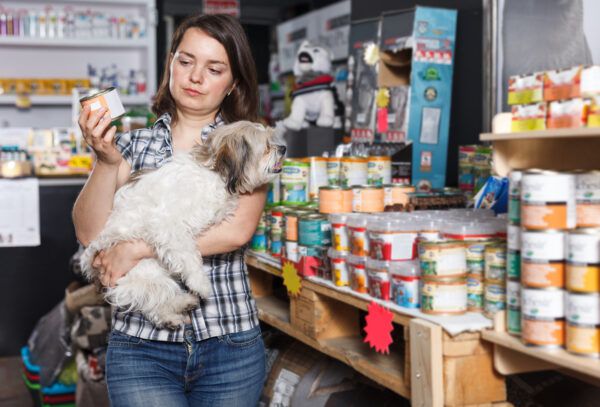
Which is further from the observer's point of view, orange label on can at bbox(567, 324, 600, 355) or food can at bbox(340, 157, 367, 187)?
food can at bbox(340, 157, 367, 187)

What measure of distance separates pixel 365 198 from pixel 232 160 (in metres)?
0.73

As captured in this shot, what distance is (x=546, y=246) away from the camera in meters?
1.78

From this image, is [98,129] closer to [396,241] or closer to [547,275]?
[396,241]

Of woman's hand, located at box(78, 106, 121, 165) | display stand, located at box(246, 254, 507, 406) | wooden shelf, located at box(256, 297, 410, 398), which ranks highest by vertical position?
woman's hand, located at box(78, 106, 121, 165)

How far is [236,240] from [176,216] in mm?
226

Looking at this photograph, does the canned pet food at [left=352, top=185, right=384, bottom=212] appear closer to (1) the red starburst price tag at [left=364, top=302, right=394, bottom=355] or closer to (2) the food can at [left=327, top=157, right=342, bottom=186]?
(2) the food can at [left=327, top=157, right=342, bottom=186]

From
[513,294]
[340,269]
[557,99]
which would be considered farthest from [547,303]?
[340,269]

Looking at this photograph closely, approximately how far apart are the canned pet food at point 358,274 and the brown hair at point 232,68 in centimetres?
56

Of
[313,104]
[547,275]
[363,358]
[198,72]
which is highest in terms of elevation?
[313,104]

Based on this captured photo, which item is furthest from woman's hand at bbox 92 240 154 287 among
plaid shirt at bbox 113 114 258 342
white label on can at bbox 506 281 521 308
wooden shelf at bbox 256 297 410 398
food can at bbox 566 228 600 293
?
food can at bbox 566 228 600 293

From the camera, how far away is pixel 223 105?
252 centimetres

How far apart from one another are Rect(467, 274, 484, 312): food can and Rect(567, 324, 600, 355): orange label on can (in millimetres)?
420

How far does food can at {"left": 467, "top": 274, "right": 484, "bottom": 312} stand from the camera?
2156mm

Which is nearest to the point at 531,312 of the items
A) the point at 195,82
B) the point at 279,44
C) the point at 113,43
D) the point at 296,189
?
the point at 195,82
